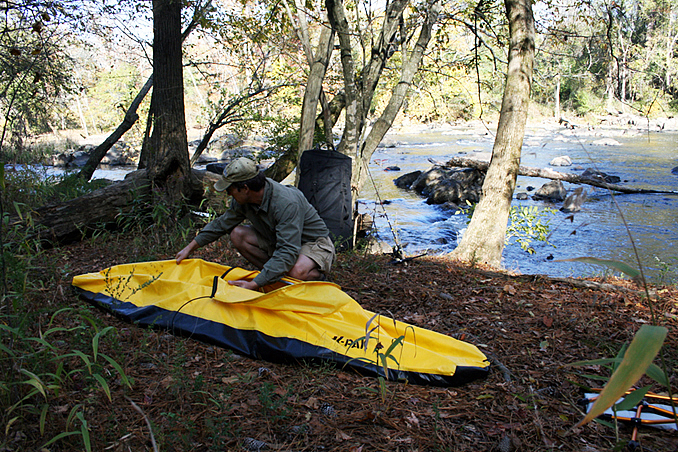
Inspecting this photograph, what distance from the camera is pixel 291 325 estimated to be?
2930mm

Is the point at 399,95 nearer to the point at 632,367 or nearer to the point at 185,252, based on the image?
the point at 185,252

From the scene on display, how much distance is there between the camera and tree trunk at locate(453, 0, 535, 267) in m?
5.40

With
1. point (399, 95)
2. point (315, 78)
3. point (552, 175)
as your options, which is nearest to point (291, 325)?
point (315, 78)

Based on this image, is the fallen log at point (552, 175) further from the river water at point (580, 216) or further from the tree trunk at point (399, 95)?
the tree trunk at point (399, 95)

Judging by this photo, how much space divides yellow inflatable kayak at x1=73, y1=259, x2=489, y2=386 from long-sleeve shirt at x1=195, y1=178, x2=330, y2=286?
0.60 ft

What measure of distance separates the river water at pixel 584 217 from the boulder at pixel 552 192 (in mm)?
458

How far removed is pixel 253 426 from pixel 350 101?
4520 millimetres

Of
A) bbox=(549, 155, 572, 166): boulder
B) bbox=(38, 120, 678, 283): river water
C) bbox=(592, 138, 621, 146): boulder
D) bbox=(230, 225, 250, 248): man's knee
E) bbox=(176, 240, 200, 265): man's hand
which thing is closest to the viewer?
bbox=(176, 240, 200, 265): man's hand

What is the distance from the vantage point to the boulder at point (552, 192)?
11773 millimetres

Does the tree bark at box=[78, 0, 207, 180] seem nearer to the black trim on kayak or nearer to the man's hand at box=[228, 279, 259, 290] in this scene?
the black trim on kayak

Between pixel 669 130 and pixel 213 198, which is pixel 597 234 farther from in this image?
pixel 669 130

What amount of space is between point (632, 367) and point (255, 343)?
2.21m

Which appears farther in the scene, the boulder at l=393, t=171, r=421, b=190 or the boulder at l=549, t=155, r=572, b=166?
the boulder at l=549, t=155, r=572, b=166

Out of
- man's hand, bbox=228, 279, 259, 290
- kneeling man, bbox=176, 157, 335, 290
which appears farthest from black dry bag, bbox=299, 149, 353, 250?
man's hand, bbox=228, 279, 259, 290
